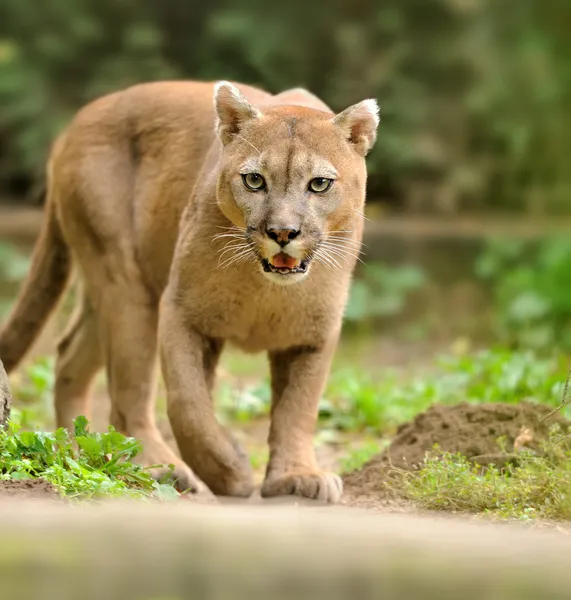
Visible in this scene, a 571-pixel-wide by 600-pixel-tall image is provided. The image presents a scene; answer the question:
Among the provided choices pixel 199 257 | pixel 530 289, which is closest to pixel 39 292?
pixel 199 257

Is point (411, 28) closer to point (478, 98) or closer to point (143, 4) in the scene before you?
point (478, 98)

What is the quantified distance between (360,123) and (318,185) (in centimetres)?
45

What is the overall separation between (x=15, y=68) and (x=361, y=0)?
369cm

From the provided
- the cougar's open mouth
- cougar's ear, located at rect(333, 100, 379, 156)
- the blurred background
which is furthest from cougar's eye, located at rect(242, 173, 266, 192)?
the blurred background

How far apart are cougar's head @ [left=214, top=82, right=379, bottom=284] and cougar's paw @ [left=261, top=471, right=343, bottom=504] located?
93 centimetres

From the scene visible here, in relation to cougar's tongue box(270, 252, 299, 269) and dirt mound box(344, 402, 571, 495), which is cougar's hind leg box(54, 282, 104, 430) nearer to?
dirt mound box(344, 402, 571, 495)

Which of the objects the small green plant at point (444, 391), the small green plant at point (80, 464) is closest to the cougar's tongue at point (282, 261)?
the small green plant at point (80, 464)

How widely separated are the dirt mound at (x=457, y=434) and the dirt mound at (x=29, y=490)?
176 cm

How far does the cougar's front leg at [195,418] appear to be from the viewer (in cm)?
547

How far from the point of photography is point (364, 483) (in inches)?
225

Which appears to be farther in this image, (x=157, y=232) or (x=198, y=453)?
(x=157, y=232)

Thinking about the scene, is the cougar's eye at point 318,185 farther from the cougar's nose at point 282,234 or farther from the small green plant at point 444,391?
the small green plant at point 444,391

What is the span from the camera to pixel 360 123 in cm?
546

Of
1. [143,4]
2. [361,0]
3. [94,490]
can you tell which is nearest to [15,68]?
[143,4]
